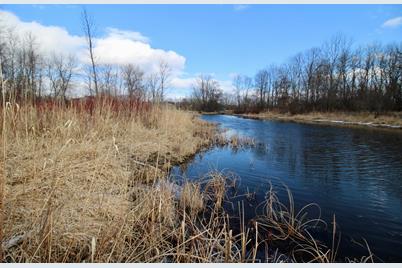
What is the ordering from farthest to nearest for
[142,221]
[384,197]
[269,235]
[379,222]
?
[384,197]
[379,222]
[269,235]
[142,221]

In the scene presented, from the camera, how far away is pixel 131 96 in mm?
11797

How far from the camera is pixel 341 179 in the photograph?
7.05m

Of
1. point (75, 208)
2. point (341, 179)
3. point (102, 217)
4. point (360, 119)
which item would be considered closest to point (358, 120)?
point (360, 119)

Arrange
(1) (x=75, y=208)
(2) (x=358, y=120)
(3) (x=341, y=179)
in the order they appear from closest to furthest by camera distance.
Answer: (1) (x=75, y=208), (3) (x=341, y=179), (2) (x=358, y=120)

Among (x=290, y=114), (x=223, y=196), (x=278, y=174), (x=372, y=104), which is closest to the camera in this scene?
(x=223, y=196)

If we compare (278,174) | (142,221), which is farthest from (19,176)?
(278,174)

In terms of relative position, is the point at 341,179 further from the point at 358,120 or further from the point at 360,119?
the point at 360,119

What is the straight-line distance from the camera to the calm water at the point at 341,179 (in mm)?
4199

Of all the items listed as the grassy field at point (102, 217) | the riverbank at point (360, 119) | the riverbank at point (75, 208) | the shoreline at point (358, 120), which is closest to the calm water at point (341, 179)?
the grassy field at point (102, 217)

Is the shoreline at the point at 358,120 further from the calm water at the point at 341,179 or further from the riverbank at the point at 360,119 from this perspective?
the calm water at the point at 341,179

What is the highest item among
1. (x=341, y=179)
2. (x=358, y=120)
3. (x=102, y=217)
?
(x=358, y=120)

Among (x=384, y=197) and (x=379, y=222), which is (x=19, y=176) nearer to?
(x=379, y=222)

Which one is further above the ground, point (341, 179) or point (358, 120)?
point (358, 120)

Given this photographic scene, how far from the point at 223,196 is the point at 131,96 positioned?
308 inches
